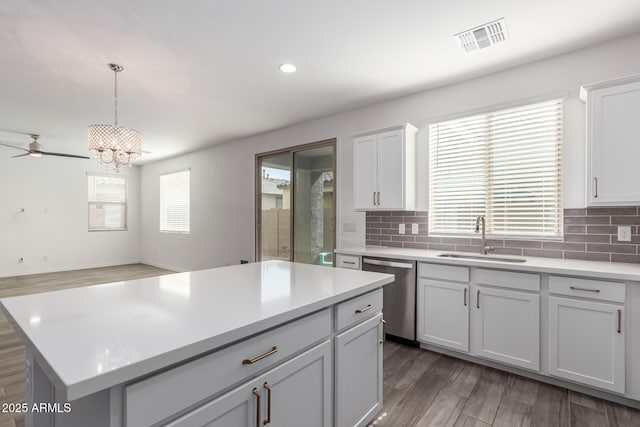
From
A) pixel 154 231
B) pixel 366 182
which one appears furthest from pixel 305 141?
pixel 154 231

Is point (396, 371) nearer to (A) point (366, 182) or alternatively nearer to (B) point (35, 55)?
(A) point (366, 182)

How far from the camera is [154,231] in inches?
314

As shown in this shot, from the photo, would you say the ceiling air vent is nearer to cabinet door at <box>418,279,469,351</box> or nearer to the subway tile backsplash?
the subway tile backsplash

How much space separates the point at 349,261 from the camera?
349cm

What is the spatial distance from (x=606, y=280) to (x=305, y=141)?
3.72 metres

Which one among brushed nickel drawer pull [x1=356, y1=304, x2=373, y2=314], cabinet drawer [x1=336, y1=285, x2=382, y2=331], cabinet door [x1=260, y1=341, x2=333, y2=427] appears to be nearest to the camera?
cabinet door [x1=260, y1=341, x2=333, y2=427]

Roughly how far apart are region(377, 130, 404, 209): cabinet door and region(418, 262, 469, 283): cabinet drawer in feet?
2.39

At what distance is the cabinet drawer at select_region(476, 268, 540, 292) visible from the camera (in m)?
2.36

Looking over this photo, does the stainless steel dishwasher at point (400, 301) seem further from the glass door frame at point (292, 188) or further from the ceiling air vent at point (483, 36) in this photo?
the ceiling air vent at point (483, 36)

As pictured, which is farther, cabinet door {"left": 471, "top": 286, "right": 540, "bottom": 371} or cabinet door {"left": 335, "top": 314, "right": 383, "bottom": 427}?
cabinet door {"left": 471, "top": 286, "right": 540, "bottom": 371}

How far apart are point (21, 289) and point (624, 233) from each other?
8.03 meters

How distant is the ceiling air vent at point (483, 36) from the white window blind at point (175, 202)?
5973mm

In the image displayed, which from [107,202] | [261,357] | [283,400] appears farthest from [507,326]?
[107,202]

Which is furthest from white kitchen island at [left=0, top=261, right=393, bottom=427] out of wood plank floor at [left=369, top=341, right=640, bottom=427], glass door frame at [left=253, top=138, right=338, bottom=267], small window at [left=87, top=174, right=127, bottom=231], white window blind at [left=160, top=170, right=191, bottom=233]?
small window at [left=87, top=174, right=127, bottom=231]
